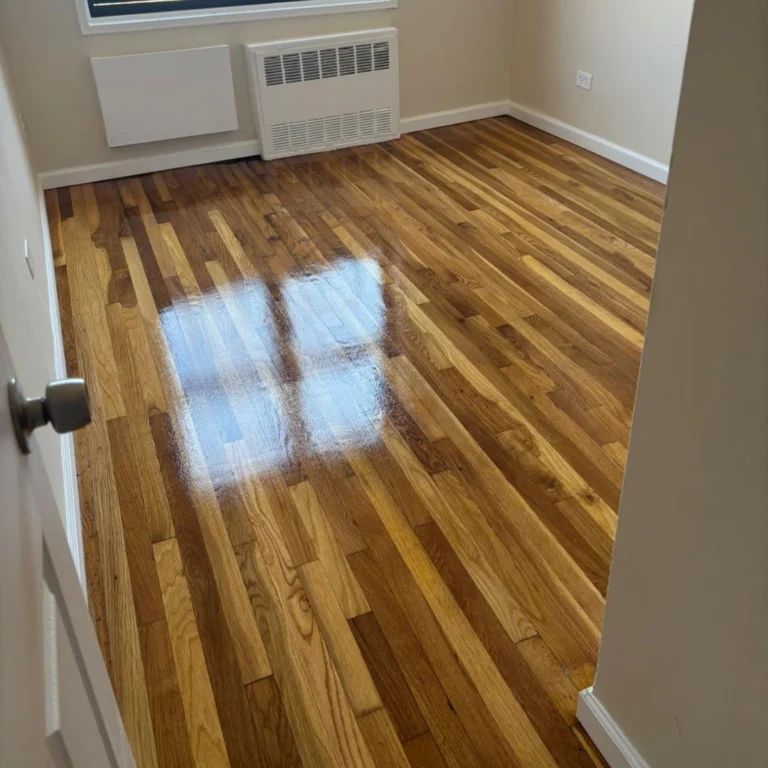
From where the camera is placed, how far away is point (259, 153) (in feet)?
15.2

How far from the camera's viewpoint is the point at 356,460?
224 centimetres

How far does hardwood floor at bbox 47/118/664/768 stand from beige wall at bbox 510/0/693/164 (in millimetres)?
409

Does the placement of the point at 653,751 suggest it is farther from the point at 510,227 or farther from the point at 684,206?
the point at 510,227

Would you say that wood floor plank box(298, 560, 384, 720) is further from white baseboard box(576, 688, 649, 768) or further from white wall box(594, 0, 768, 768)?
white wall box(594, 0, 768, 768)

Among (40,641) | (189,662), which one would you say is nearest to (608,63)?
(189,662)

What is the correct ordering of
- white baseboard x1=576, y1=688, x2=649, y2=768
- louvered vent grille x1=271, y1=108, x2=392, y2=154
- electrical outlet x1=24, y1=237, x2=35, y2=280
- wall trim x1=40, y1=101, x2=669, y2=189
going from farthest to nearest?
louvered vent grille x1=271, y1=108, x2=392, y2=154
wall trim x1=40, y1=101, x2=669, y2=189
electrical outlet x1=24, y1=237, x2=35, y2=280
white baseboard x1=576, y1=688, x2=649, y2=768

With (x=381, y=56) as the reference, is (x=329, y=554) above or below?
below

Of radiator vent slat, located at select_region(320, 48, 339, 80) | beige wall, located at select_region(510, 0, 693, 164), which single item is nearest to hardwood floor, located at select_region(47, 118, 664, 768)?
beige wall, located at select_region(510, 0, 693, 164)

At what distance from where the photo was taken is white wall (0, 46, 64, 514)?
1.67 m

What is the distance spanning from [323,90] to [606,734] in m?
4.01

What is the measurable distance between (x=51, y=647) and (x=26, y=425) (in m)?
0.22

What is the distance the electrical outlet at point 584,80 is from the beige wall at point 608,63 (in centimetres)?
3

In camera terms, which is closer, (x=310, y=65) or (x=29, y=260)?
(x=29, y=260)

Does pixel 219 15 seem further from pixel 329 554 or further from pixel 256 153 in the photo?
pixel 329 554
